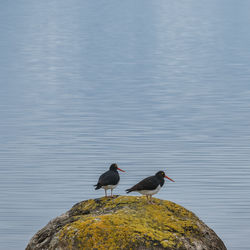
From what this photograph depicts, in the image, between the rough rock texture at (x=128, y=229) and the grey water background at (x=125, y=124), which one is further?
the grey water background at (x=125, y=124)

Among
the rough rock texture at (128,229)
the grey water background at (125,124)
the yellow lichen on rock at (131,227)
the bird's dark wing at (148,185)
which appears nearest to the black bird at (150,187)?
the bird's dark wing at (148,185)

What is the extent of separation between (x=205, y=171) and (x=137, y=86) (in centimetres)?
2579

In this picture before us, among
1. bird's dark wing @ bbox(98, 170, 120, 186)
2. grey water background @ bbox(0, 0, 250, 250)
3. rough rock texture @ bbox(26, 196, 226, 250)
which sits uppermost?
bird's dark wing @ bbox(98, 170, 120, 186)

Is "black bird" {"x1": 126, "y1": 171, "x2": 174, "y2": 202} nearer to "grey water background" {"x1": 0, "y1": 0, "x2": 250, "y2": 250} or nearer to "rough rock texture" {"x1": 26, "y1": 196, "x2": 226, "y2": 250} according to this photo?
"rough rock texture" {"x1": 26, "y1": 196, "x2": 226, "y2": 250}

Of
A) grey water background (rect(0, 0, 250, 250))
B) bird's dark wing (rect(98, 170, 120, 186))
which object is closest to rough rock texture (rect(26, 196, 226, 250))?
bird's dark wing (rect(98, 170, 120, 186))

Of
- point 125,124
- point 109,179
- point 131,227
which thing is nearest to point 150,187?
point 109,179

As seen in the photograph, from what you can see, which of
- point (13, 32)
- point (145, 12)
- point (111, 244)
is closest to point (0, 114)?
point (111, 244)

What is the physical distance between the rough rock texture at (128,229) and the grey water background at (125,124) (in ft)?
18.7

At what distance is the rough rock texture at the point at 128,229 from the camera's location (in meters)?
9.65

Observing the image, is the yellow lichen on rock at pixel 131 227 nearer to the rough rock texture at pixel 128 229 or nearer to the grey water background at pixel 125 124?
the rough rock texture at pixel 128 229

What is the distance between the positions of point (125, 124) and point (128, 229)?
73.9 ft

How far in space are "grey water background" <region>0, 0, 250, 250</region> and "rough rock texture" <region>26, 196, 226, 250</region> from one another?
5.70 m

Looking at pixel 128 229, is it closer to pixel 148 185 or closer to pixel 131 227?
pixel 131 227

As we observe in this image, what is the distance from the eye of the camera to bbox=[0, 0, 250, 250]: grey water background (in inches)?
788
